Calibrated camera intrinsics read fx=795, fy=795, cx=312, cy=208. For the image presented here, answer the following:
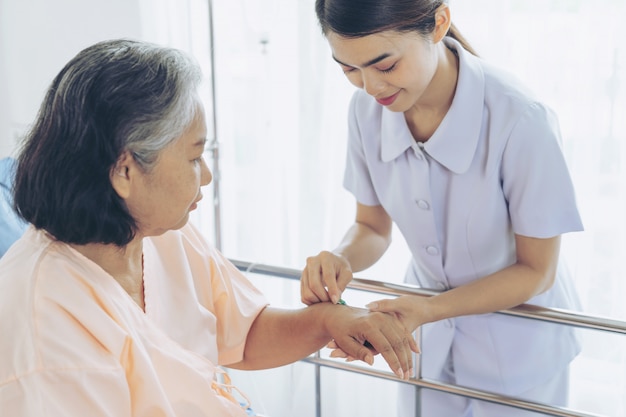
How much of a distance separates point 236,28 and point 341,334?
1.52 metres

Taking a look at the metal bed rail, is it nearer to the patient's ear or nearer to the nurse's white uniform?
the nurse's white uniform

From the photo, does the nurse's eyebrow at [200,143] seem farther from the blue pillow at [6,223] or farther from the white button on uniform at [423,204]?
the blue pillow at [6,223]

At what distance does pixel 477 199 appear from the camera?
5.77 feet

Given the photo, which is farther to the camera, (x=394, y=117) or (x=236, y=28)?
(x=236, y=28)

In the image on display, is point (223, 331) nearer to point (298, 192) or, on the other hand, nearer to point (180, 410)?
point (180, 410)

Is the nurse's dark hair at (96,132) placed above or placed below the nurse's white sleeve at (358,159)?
above

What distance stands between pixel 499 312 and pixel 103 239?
2.90 ft

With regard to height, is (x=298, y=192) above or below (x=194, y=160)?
below

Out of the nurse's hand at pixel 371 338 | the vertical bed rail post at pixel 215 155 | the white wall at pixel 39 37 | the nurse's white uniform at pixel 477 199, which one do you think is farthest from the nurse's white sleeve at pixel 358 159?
the white wall at pixel 39 37

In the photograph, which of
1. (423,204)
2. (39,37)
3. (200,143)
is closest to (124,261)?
(200,143)

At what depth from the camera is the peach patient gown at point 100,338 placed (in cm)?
126

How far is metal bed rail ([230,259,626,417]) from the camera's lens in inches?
66.1

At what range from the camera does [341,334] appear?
172 cm

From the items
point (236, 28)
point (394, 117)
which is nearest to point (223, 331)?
point (394, 117)
